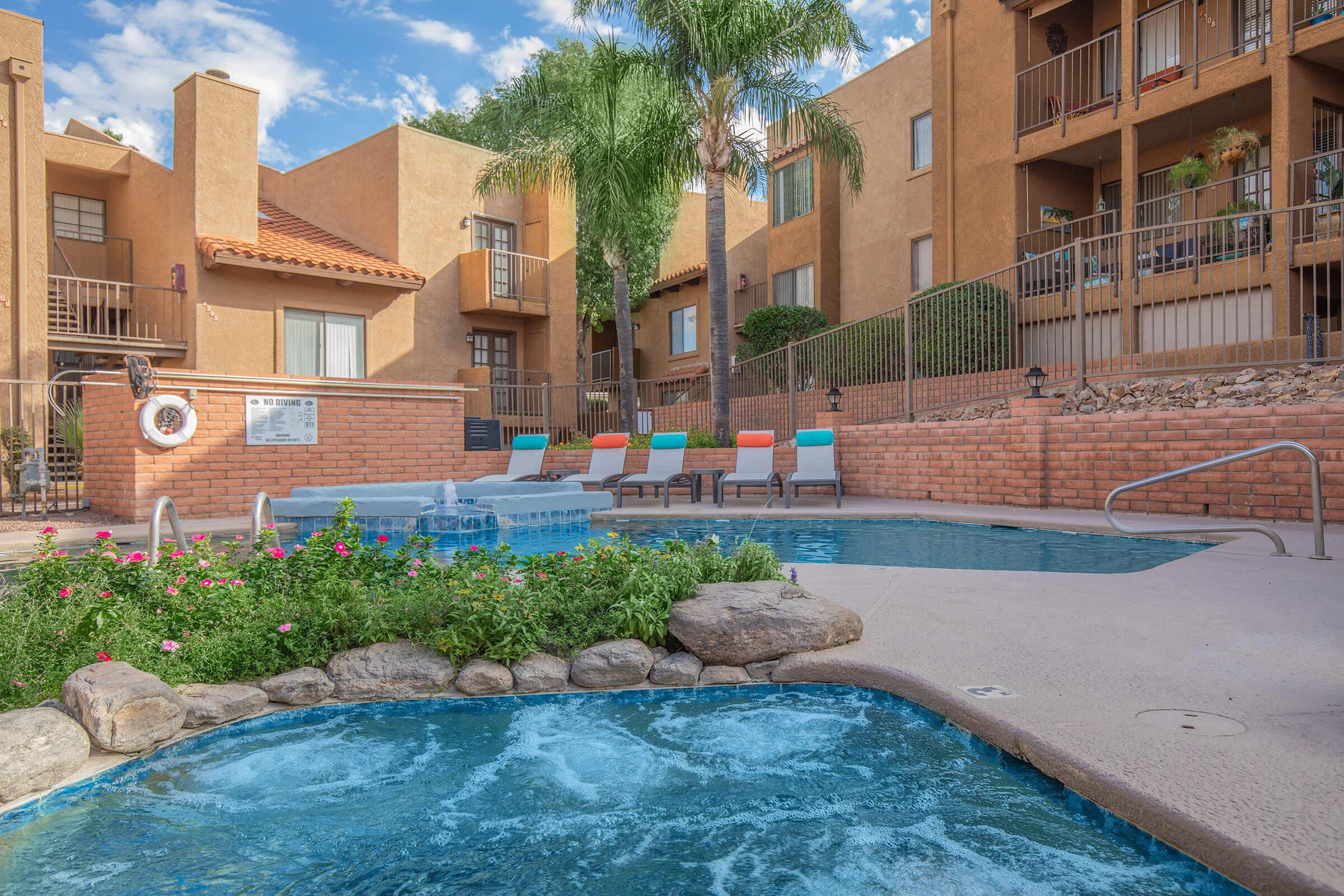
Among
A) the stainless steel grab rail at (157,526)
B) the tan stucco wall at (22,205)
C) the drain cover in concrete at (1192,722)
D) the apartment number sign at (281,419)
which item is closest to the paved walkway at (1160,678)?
the drain cover in concrete at (1192,722)

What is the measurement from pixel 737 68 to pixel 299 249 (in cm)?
1017

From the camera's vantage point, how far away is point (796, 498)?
13305 mm

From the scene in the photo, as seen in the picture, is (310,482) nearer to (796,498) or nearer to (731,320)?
(796,498)

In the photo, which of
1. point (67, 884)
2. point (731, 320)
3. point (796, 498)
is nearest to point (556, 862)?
point (67, 884)

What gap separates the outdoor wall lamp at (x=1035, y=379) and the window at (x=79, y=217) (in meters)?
18.4

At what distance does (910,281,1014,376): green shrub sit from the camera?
13.5m

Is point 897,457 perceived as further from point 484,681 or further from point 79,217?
point 79,217

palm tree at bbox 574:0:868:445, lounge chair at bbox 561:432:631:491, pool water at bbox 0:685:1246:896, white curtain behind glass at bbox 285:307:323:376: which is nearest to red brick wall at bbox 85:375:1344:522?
lounge chair at bbox 561:432:631:491

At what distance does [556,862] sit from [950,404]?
11.2 metres

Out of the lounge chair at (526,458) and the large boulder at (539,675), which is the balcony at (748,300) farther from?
the large boulder at (539,675)

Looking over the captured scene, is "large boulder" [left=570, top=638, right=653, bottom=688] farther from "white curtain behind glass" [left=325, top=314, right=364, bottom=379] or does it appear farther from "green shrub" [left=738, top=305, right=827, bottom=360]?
"green shrub" [left=738, top=305, right=827, bottom=360]

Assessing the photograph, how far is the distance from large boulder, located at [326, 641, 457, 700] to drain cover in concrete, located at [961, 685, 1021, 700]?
Answer: 244 cm

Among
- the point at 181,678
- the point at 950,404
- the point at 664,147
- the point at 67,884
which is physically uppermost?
the point at 664,147

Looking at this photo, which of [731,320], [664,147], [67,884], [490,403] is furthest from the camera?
[731,320]
